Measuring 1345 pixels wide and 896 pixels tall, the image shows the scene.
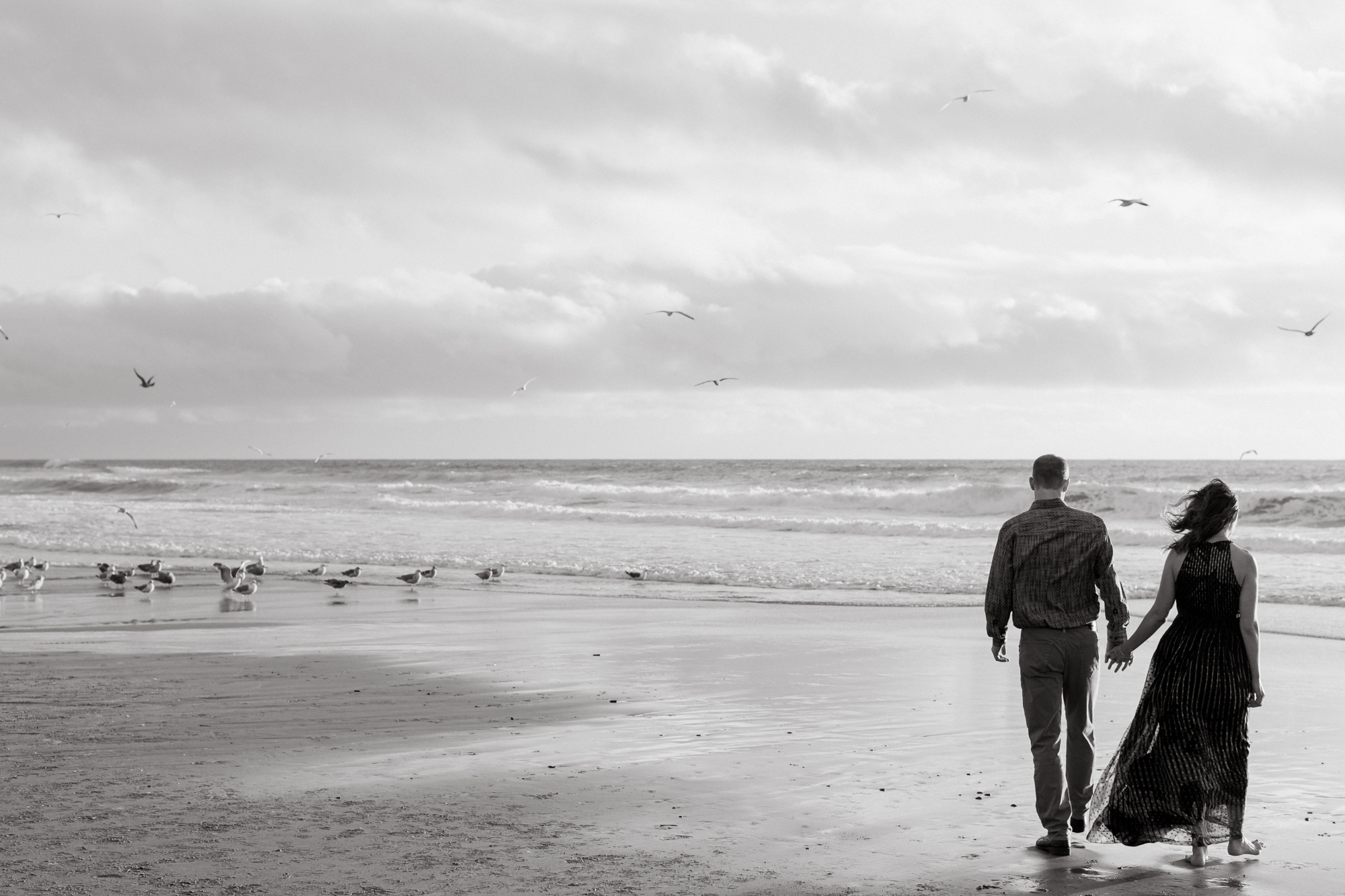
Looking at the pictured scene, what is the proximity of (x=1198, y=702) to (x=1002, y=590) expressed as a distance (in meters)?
0.89

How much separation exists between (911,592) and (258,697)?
35.4 feet

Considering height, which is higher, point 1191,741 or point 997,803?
point 1191,741

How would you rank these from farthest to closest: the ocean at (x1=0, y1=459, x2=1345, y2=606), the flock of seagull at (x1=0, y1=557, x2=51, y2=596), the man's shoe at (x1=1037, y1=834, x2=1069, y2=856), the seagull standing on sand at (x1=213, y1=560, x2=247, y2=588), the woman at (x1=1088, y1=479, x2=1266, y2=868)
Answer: the ocean at (x1=0, y1=459, x2=1345, y2=606)
the flock of seagull at (x1=0, y1=557, x2=51, y2=596)
the seagull standing on sand at (x1=213, y1=560, x2=247, y2=588)
the man's shoe at (x1=1037, y1=834, x2=1069, y2=856)
the woman at (x1=1088, y1=479, x2=1266, y2=868)

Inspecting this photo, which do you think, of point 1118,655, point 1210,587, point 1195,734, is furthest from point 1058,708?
point 1210,587

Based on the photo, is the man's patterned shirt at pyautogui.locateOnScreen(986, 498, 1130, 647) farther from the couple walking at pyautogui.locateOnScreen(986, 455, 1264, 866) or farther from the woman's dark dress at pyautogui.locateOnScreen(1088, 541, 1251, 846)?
the woman's dark dress at pyautogui.locateOnScreen(1088, 541, 1251, 846)

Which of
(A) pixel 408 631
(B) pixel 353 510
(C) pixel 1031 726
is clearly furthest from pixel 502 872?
(B) pixel 353 510

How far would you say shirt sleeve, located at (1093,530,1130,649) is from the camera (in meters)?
5.07

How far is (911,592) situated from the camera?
1728 cm

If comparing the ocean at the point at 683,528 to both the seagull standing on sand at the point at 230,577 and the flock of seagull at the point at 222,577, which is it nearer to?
the flock of seagull at the point at 222,577

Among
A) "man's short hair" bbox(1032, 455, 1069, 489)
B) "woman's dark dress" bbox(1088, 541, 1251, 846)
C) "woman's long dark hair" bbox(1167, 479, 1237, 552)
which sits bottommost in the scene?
"woman's dark dress" bbox(1088, 541, 1251, 846)

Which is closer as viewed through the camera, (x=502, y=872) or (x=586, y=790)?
(x=502, y=872)

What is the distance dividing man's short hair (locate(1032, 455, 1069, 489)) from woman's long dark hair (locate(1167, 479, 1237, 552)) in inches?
20.0

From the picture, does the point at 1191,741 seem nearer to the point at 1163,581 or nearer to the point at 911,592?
the point at 1163,581

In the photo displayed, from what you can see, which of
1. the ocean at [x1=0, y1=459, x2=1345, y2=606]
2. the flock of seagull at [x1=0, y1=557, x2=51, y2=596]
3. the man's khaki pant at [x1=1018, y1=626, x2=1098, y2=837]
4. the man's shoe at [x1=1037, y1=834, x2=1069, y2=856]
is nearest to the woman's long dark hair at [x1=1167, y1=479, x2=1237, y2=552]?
the man's khaki pant at [x1=1018, y1=626, x2=1098, y2=837]
